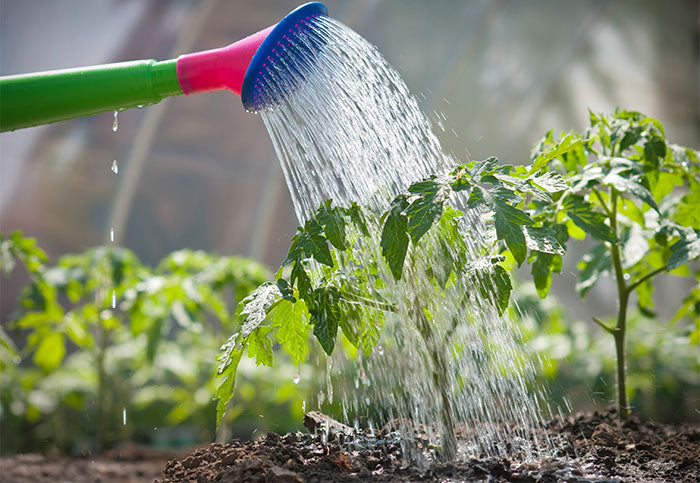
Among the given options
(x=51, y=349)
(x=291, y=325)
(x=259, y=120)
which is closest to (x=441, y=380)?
(x=291, y=325)

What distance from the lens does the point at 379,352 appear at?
3.56 feet

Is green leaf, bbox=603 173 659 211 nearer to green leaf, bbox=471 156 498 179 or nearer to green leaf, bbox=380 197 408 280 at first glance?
green leaf, bbox=471 156 498 179

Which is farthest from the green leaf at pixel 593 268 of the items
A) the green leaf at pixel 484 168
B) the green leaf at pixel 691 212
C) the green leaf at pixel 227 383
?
the green leaf at pixel 227 383

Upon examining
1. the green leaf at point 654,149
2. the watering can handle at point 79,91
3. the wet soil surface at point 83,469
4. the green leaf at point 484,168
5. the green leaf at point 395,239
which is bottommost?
the wet soil surface at point 83,469

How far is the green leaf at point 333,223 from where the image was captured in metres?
0.94

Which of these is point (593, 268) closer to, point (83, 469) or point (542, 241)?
point (542, 241)

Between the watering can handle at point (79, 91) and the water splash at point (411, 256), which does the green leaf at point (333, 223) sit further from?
the watering can handle at point (79, 91)

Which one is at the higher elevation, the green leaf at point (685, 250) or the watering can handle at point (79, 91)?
the watering can handle at point (79, 91)

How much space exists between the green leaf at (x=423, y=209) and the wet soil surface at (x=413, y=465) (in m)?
0.36

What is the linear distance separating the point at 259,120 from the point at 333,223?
10.9 ft

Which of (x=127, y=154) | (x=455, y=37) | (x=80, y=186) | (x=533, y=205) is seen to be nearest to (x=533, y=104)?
(x=455, y=37)

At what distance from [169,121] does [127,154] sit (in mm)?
310

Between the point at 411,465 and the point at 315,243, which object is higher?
the point at 315,243

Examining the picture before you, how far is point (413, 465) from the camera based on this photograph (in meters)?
1.02
